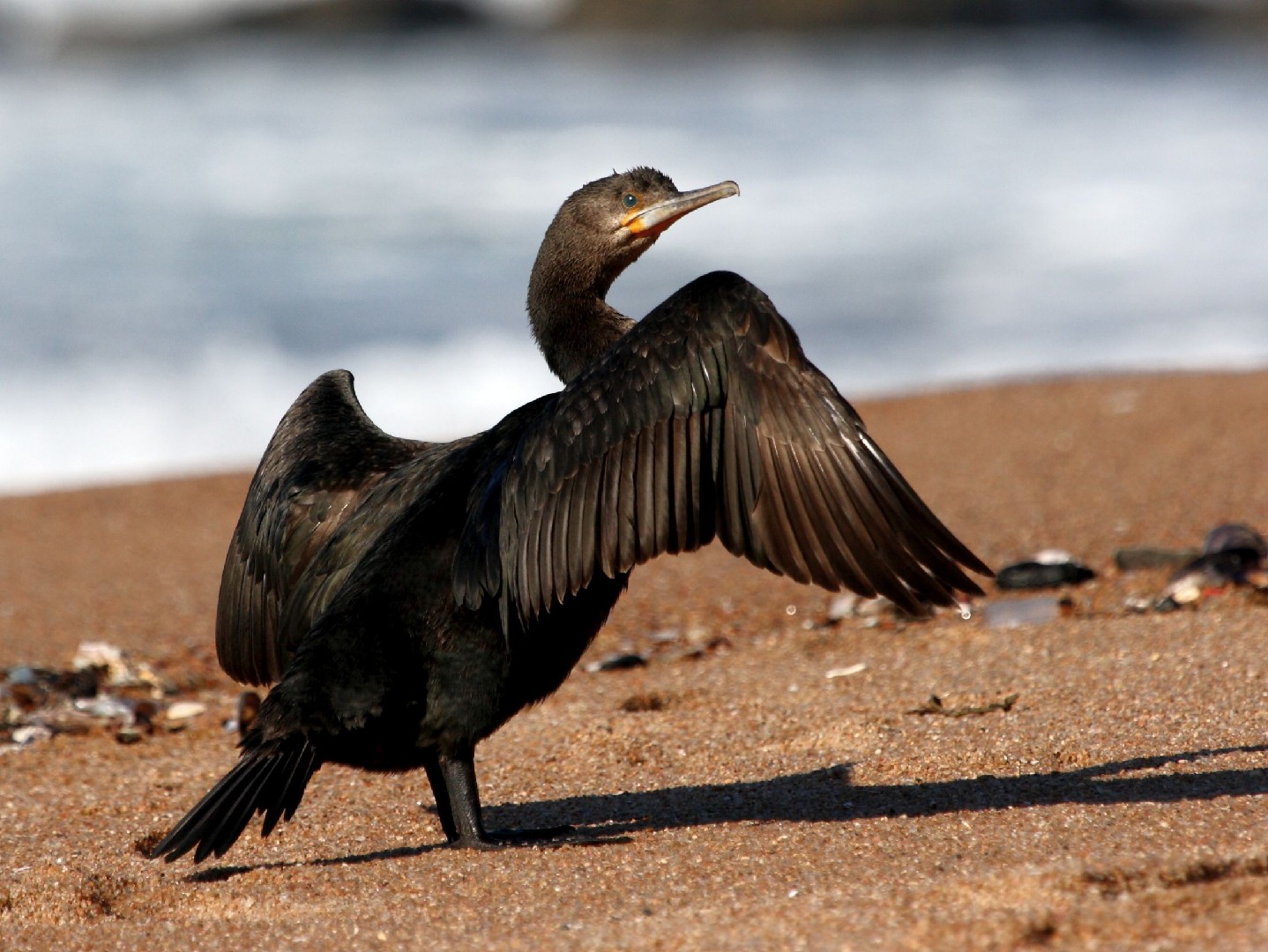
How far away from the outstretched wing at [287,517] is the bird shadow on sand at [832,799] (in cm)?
82

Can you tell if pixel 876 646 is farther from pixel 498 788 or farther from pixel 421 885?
pixel 421 885

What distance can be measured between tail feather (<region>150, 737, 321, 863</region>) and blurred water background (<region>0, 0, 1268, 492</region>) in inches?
328

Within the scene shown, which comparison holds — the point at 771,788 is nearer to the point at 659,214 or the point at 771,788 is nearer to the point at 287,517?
the point at 287,517

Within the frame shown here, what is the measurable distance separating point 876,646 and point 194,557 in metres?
4.25

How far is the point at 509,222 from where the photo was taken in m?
23.4

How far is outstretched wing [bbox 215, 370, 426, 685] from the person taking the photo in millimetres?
4641

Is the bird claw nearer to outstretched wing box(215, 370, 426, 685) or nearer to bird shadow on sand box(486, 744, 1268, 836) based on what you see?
bird shadow on sand box(486, 744, 1268, 836)

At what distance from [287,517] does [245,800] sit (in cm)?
113

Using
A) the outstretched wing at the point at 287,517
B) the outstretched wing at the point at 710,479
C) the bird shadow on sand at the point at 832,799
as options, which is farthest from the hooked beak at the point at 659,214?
the bird shadow on sand at the point at 832,799

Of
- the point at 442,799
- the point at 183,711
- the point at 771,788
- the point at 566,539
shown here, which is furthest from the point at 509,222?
the point at 566,539

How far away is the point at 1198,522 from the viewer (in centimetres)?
732

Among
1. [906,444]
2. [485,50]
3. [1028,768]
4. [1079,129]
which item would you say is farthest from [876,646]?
[485,50]

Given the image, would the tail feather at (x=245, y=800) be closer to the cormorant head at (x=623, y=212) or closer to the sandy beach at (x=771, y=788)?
the sandy beach at (x=771, y=788)

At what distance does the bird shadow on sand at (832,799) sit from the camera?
408 cm
